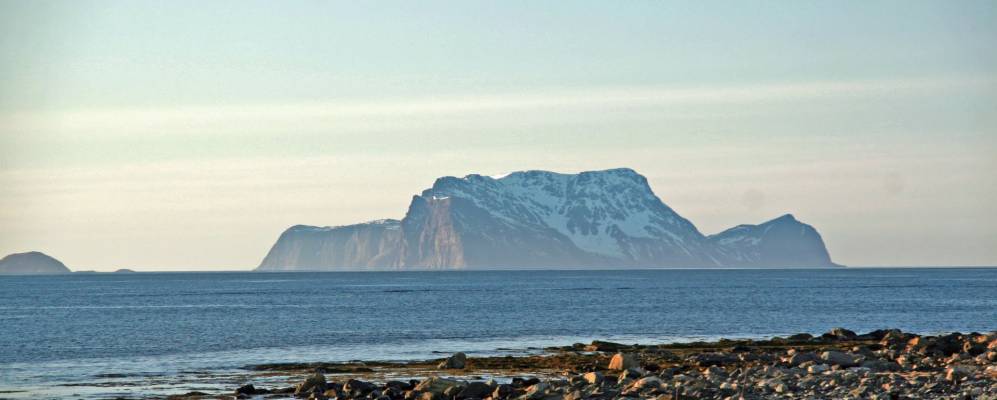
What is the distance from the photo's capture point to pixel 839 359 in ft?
146

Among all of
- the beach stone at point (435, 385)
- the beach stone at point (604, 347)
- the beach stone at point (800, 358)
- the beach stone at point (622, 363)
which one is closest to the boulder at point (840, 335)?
the beach stone at point (604, 347)

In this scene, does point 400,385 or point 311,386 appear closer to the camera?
point 400,385

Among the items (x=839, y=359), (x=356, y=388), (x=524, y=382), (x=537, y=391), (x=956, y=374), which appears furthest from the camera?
(x=839, y=359)

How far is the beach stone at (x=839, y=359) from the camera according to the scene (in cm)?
4394

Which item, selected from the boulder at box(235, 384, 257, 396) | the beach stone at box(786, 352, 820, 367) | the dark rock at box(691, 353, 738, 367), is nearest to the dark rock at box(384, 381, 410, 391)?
the boulder at box(235, 384, 257, 396)

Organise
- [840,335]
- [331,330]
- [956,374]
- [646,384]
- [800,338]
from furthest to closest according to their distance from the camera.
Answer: [331,330]
[840,335]
[800,338]
[646,384]
[956,374]

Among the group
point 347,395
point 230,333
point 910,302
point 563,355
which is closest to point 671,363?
point 563,355

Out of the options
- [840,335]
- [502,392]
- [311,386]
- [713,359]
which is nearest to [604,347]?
[713,359]

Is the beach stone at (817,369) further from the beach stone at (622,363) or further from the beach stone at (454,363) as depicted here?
the beach stone at (454,363)

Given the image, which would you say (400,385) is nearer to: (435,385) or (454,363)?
(435,385)

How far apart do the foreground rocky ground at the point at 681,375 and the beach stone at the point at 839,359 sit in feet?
0.13

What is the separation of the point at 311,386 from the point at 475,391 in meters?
7.38

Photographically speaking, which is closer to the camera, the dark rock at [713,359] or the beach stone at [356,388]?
the beach stone at [356,388]

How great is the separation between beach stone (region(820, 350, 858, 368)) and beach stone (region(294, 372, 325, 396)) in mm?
19613
